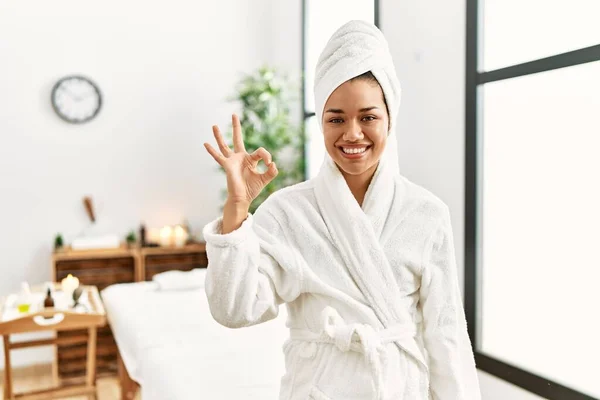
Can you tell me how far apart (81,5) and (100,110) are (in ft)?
2.40

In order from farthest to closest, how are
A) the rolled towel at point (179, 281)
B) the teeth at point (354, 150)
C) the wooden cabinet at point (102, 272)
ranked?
the wooden cabinet at point (102, 272) < the rolled towel at point (179, 281) < the teeth at point (354, 150)

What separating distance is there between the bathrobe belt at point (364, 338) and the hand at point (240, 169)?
0.25 meters

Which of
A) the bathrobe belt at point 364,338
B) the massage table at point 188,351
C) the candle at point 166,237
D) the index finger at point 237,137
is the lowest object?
the massage table at point 188,351

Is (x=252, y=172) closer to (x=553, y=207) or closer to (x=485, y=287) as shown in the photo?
(x=553, y=207)

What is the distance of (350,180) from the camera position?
3.71 feet

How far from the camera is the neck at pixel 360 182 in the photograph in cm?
112

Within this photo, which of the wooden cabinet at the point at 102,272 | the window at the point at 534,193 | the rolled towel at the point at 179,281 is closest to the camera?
the window at the point at 534,193

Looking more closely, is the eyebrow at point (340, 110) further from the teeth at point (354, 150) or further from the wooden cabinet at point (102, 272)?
the wooden cabinet at point (102, 272)

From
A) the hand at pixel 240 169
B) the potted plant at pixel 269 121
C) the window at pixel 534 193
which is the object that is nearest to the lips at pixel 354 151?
the hand at pixel 240 169

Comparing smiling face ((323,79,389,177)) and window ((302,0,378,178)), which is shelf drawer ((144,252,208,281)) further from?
smiling face ((323,79,389,177))

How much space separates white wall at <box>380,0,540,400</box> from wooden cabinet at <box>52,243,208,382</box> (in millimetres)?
1910

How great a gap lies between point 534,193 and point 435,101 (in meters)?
0.66

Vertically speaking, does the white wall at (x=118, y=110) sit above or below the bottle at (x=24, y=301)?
above

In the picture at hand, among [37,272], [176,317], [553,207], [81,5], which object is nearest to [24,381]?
[37,272]
